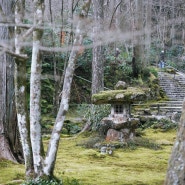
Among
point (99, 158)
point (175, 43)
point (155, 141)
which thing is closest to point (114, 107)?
point (155, 141)

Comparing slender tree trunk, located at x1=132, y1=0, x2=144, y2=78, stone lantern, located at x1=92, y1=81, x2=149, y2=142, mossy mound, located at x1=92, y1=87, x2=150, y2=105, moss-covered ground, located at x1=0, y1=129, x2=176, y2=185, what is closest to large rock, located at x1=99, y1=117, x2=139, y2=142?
stone lantern, located at x1=92, y1=81, x2=149, y2=142

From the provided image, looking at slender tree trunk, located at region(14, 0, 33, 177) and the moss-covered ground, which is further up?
slender tree trunk, located at region(14, 0, 33, 177)

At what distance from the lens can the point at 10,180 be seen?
5.04 meters

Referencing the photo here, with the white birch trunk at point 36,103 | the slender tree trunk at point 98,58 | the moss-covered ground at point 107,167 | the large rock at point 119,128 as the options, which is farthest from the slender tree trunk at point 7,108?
the slender tree trunk at point 98,58

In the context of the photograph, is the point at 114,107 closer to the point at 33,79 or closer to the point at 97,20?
the point at 97,20

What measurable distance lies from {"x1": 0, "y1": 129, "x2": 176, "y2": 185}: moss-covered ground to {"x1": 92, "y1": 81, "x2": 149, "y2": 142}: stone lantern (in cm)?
85

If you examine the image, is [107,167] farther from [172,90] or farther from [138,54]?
[172,90]

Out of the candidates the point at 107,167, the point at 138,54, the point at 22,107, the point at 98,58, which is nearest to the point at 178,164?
the point at 22,107

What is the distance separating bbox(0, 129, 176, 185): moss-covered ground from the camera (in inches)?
204

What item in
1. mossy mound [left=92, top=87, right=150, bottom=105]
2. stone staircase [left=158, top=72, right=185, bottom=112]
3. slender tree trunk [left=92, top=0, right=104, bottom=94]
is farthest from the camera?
stone staircase [left=158, top=72, right=185, bottom=112]

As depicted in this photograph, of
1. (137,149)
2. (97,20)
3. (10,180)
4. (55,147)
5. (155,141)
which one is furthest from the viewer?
(97,20)

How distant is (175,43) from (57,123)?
23.3 meters

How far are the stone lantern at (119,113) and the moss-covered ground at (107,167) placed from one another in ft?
2.79

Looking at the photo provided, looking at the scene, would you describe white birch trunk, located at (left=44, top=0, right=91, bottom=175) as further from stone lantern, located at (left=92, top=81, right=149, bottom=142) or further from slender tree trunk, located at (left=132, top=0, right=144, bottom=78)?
slender tree trunk, located at (left=132, top=0, right=144, bottom=78)
